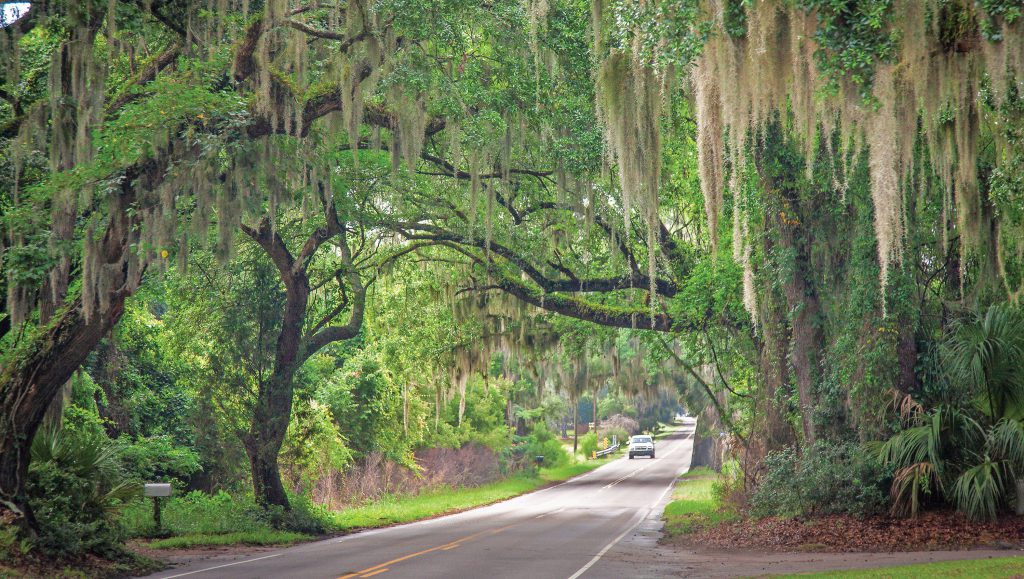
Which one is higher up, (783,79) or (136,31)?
(136,31)

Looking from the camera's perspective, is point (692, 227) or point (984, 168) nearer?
point (984, 168)

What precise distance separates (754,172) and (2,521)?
1292cm

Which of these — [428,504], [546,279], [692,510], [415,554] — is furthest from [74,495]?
[428,504]

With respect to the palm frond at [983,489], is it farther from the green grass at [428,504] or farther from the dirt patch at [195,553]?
the green grass at [428,504]

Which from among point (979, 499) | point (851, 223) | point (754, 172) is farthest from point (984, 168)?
point (979, 499)

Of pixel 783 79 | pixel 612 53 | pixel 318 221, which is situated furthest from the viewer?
pixel 318 221

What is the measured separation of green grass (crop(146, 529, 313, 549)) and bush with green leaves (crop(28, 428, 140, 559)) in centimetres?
251

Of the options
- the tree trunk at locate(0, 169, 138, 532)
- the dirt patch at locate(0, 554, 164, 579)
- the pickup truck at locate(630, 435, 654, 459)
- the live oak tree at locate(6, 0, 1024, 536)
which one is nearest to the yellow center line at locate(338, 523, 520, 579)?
the dirt patch at locate(0, 554, 164, 579)

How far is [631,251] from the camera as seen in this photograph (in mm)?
19031

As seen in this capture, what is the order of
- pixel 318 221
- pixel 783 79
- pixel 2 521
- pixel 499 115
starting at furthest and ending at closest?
pixel 318 221 < pixel 499 115 < pixel 2 521 < pixel 783 79

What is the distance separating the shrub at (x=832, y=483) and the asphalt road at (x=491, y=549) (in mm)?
2605

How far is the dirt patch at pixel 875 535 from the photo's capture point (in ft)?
40.0

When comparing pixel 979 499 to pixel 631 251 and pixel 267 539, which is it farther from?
pixel 267 539

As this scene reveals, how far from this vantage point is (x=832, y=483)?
46.8ft
